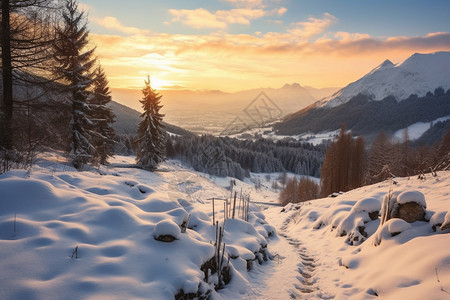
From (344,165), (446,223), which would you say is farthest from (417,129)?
(446,223)

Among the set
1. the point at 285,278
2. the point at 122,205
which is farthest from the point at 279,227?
the point at 122,205

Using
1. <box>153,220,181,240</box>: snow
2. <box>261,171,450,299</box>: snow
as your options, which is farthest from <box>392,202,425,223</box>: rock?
<box>153,220,181,240</box>: snow

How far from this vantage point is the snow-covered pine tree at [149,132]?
30.0 metres

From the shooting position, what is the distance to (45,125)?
1198 centimetres

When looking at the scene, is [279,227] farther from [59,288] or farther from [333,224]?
[59,288]

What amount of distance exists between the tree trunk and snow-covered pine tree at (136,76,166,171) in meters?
19.4

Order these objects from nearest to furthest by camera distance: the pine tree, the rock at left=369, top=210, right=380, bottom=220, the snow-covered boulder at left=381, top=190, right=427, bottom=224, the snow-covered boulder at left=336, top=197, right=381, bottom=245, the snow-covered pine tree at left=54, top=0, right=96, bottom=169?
the snow-covered boulder at left=381, top=190, right=427, bottom=224
the snow-covered boulder at left=336, top=197, right=381, bottom=245
the rock at left=369, top=210, right=380, bottom=220
the snow-covered pine tree at left=54, top=0, right=96, bottom=169
the pine tree

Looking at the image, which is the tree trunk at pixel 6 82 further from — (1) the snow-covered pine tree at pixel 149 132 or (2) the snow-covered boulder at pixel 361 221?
(1) the snow-covered pine tree at pixel 149 132

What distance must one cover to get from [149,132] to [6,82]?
1965 cm

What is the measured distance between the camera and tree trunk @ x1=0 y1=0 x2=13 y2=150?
31.3 ft

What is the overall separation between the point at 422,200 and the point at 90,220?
9342mm

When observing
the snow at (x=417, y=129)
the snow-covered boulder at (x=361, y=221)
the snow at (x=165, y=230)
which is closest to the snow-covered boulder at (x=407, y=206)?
the snow-covered boulder at (x=361, y=221)

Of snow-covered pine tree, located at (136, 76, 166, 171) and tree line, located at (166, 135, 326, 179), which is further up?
snow-covered pine tree, located at (136, 76, 166, 171)

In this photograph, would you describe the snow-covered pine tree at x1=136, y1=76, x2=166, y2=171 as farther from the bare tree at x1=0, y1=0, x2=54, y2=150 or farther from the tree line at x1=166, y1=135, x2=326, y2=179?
the tree line at x1=166, y1=135, x2=326, y2=179
